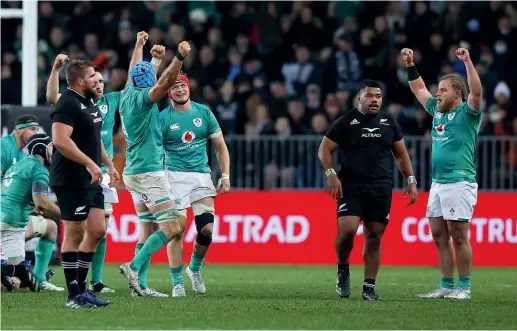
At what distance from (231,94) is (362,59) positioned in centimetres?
263

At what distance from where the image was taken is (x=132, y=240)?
1947cm

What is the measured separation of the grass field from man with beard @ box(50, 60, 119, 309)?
344mm

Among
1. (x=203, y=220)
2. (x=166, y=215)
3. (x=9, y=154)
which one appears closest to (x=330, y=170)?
(x=203, y=220)

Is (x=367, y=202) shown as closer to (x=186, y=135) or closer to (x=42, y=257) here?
(x=186, y=135)

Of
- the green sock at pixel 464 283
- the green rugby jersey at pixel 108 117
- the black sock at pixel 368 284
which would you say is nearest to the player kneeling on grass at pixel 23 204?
the green rugby jersey at pixel 108 117

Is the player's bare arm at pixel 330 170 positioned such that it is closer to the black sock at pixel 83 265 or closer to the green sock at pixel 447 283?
the green sock at pixel 447 283

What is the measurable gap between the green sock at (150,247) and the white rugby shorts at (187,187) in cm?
73

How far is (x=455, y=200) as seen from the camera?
1295 cm

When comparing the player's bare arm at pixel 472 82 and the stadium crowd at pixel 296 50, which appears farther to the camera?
the stadium crowd at pixel 296 50

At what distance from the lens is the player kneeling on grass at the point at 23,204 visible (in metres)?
13.3

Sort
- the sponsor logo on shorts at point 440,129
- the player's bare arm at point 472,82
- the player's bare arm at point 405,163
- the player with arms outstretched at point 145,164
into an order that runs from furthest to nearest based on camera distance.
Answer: the sponsor logo on shorts at point 440,129
the player's bare arm at point 405,163
the player's bare arm at point 472,82
the player with arms outstretched at point 145,164

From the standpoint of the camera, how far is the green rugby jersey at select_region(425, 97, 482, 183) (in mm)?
13062

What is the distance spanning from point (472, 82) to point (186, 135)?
10.6 feet

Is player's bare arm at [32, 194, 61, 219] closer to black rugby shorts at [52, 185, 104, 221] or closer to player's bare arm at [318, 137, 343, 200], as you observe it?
black rugby shorts at [52, 185, 104, 221]
